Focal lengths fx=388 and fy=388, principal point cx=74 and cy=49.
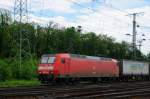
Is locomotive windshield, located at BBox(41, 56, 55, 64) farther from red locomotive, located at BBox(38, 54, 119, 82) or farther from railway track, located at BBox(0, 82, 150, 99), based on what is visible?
railway track, located at BBox(0, 82, 150, 99)

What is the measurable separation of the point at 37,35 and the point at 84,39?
1773 cm

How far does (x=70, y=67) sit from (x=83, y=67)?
115 inches

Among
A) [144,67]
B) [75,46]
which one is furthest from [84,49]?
[144,67]

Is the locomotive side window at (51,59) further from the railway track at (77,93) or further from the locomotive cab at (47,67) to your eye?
the railway track at (77,93)

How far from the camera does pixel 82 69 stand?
39.2 meters

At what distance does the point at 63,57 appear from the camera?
35938 mm

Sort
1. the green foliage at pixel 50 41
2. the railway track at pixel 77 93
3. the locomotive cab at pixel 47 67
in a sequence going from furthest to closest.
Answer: the green foliage at pixel 50 41
the locomotive cab at pixel 47 67
the railway track at pixel 77 93

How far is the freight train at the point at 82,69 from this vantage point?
116ft

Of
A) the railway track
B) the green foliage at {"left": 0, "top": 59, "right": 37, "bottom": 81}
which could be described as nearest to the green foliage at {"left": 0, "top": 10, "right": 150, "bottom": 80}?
the green foliage at {"left": 0, "top": 59, "right": 37, "bottom": 81}

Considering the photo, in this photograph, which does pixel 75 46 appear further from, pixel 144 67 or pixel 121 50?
pixel 144 67

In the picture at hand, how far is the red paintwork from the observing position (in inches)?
1396

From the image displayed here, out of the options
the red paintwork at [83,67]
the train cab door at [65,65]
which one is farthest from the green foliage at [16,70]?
the train cab door at [65,65]

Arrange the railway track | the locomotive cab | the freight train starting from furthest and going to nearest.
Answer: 1. the freight train
2. the locomotive cab
3. the railway track

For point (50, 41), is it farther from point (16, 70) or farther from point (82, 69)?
point (82, 69)
